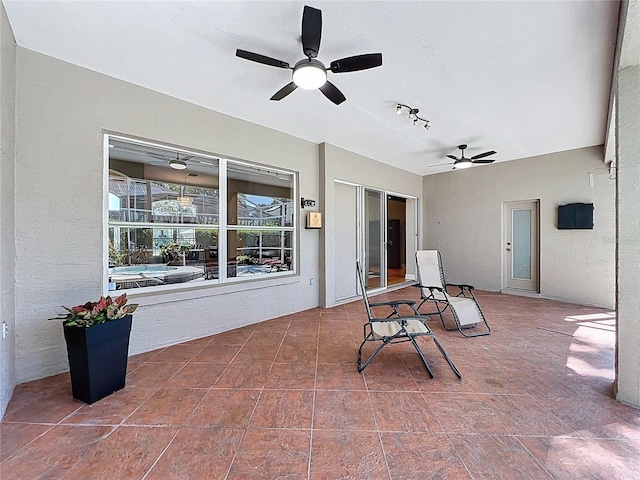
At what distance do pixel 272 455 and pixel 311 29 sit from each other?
2711 millimetres

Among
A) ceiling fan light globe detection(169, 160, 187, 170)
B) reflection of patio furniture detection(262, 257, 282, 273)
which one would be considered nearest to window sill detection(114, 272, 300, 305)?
reflection of patio furniture detection(262, 257, 282, 273)

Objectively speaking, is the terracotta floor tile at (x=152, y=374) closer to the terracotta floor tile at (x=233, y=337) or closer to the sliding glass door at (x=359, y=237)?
the terracotta floor tile at (x=233, y=337)

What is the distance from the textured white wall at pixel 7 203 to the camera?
1964mm

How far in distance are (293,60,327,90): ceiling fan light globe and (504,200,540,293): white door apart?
18.4 feet

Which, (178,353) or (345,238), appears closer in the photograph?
(178,353)

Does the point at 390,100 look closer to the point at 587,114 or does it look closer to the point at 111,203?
the point at 587,114

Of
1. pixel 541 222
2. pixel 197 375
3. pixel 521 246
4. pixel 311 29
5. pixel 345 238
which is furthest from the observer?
pixel 521 246

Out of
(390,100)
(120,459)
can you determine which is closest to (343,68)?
(390,100)

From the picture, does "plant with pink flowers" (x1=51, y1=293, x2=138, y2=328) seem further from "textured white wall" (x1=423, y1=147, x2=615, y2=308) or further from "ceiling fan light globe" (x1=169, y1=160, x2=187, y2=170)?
"textured white wall" (x1=423, y1=147, x2=615, y2=308)

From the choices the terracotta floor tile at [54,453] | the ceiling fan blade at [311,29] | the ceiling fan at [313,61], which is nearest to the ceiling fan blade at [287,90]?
the ceiling fan at [313,61]

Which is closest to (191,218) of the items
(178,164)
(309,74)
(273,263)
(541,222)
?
(178,164)

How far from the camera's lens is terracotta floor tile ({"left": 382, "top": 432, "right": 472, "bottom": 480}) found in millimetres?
1451

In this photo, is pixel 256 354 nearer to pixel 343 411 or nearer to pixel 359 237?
Result: pixel 343 411

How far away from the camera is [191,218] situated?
11.6ft
